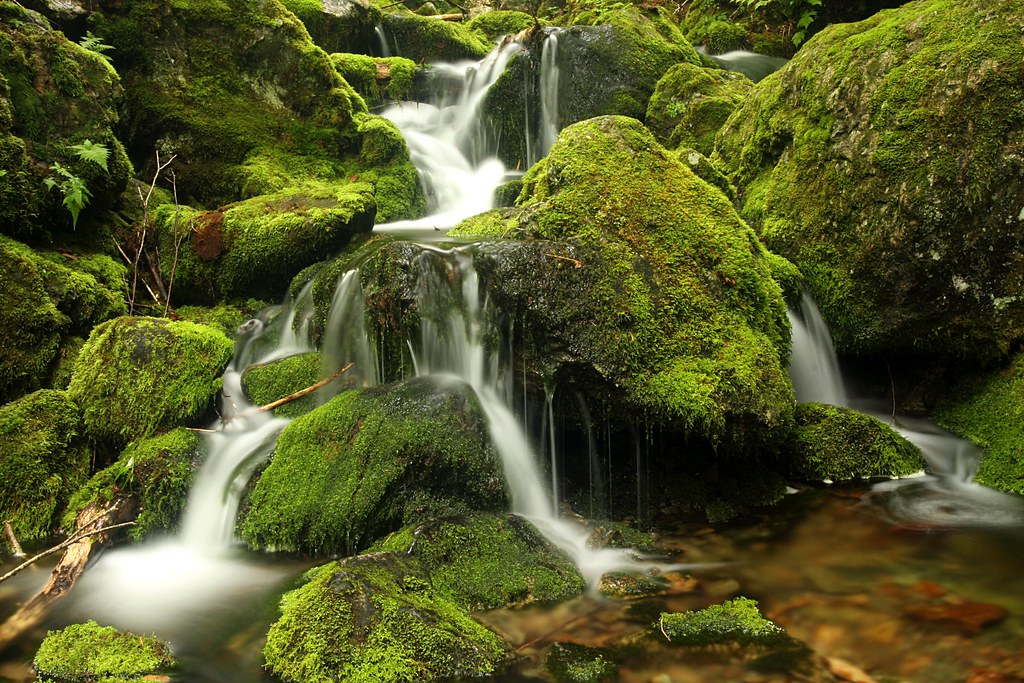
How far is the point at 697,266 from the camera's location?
4.96 meters

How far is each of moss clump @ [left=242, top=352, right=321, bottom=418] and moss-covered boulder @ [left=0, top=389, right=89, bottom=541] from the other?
52.6 inches

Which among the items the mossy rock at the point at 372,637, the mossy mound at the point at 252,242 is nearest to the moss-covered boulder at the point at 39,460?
the mossy mound at the point at 252,242

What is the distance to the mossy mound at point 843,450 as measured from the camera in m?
5.06

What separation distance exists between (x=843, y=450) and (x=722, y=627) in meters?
2.56

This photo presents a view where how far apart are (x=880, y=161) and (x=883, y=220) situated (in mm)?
553

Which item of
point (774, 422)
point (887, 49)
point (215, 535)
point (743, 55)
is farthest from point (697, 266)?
point (743, 55)

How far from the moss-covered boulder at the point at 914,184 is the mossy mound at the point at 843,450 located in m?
1.12

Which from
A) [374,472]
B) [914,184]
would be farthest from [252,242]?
[914,184]

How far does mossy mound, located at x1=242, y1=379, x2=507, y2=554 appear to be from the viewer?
408 cm

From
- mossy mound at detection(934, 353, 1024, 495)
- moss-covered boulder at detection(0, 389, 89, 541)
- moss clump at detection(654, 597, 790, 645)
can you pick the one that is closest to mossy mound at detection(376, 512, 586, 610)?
moss clump at detection(654, 597, 790, 645)

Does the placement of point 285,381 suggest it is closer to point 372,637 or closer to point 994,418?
point 372,637

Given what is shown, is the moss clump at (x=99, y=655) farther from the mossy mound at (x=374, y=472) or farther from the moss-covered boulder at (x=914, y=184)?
the moss-covered boulder at (x=914, y=184)

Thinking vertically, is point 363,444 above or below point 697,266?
below

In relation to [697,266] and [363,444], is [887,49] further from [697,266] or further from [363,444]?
[363,444]
